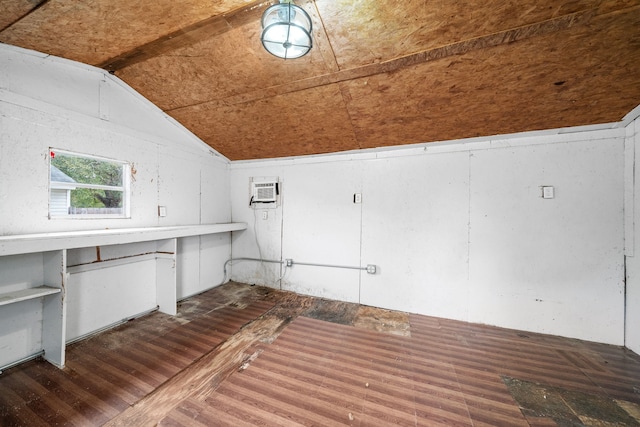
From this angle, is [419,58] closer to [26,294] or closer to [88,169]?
[88,169]

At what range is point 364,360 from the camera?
2.04 meters

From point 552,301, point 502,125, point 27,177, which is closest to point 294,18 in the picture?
point 502,125

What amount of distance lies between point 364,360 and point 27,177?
3.35 m

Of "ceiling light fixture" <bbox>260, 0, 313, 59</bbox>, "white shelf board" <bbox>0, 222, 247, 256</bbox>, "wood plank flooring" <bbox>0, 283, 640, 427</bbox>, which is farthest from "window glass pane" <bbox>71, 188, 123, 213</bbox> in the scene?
"ceiling light fixture" <bbox>260, 0, 313, 59</bbox>

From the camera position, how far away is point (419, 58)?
6.15ft

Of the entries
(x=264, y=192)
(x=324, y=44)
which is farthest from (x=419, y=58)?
(x=264, y=192)

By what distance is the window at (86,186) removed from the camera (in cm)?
215

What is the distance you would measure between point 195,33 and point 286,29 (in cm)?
90

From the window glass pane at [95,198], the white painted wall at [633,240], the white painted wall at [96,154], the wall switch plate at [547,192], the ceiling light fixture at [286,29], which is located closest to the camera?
the ceiling light fixture at [286,29]

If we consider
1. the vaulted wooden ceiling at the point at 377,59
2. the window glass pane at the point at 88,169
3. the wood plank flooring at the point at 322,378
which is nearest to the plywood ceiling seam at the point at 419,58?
the vaulted wooden ceiling at the point at 377,59

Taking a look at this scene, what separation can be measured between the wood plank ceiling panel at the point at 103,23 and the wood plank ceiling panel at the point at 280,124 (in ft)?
2.99

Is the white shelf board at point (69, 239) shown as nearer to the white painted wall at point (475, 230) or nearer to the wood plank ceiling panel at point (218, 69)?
the wood plank ceiling panel at point (218, 69)

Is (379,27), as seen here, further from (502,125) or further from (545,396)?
(545,396)

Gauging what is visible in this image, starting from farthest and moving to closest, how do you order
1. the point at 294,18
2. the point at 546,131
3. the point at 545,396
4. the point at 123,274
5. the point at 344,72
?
the point at 123,274 → the point at 546,131 → the point at 344,72 → the point at 545,396 → the point at 294,18
